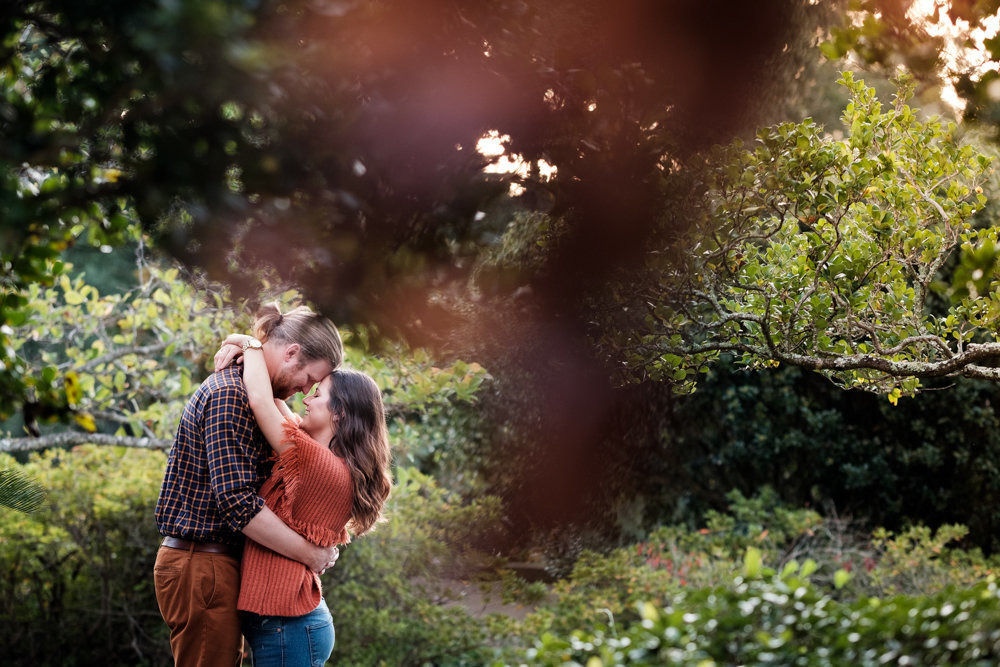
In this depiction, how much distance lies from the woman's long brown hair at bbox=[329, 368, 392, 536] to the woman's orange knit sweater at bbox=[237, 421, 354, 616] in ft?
0.16

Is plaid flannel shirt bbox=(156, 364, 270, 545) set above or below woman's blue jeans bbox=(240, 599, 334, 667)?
above

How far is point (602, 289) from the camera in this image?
8.95 ft

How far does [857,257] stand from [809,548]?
4467mm

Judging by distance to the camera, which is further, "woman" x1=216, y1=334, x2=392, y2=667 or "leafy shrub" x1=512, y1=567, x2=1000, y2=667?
"woman" x1=216, y1=334, x2=392, y2=667

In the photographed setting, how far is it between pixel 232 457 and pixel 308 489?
27 centimetres

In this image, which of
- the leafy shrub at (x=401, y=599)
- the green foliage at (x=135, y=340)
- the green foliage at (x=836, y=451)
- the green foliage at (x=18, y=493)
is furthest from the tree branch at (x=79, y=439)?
the green foliage at (x=836, y=451)

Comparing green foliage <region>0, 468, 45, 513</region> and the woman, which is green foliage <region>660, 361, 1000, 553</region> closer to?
the woman

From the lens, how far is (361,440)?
2771mm

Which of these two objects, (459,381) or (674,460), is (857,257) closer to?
(459,381)

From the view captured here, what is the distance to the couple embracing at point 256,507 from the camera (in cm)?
246

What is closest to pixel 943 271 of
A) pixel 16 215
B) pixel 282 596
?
pixel 282 596

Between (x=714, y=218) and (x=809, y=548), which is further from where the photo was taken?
(x=809, y=548)

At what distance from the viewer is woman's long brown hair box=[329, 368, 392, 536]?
2754 millimetres

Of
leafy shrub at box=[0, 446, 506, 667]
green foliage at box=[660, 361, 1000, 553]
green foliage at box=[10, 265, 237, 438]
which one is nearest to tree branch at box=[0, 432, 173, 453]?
green foliage at box=[10, 265, 237, 438]
